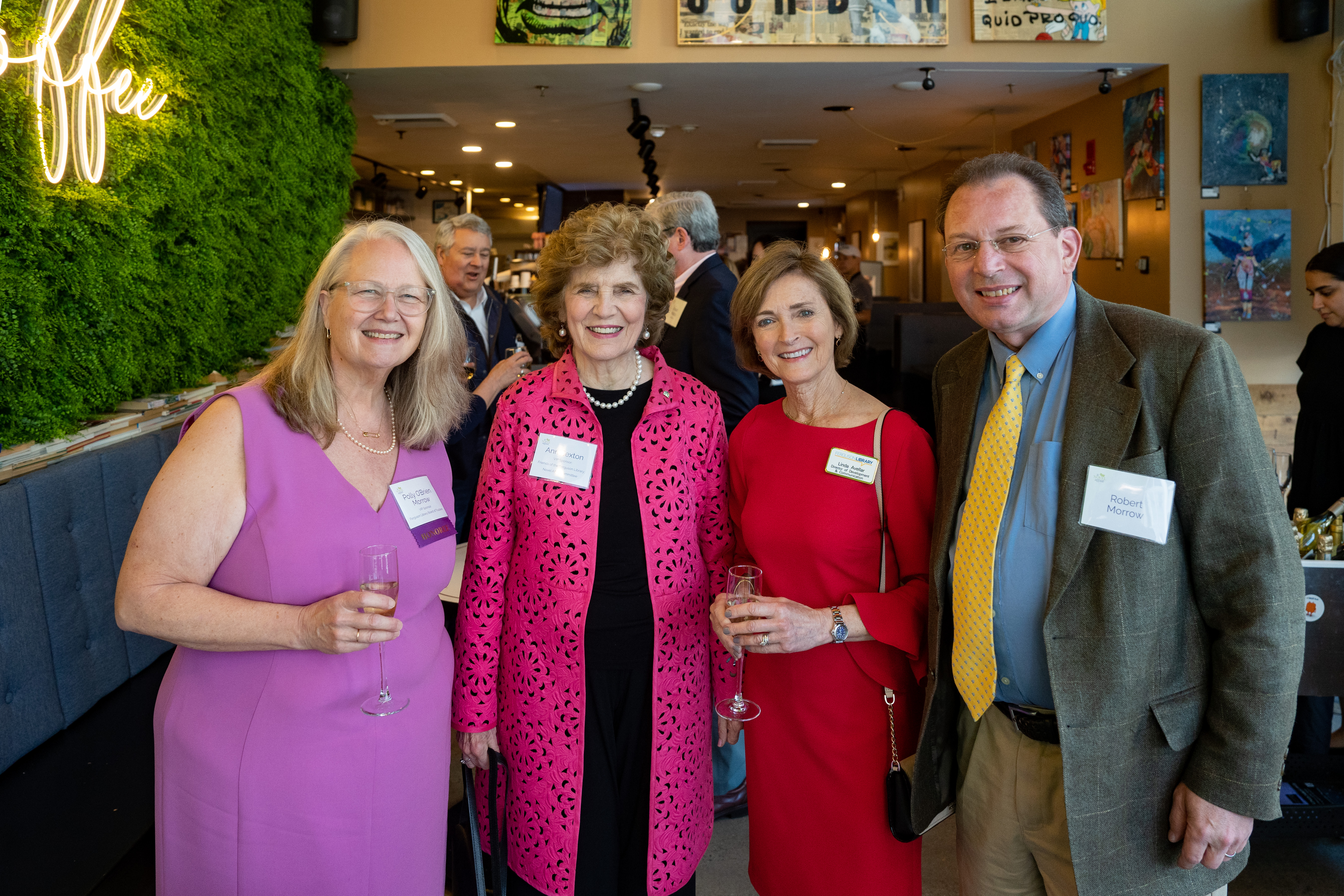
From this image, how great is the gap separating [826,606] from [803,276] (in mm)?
700

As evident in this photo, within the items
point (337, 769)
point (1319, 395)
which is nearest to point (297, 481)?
point (337, 769)

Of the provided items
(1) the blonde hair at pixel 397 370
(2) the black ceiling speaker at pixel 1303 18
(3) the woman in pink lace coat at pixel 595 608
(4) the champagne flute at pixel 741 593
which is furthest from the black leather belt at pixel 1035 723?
(2) the black ceiling speaker at pixel 1303 18

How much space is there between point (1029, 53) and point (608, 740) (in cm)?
627

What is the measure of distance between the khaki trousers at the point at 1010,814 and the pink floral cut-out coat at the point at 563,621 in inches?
22.8

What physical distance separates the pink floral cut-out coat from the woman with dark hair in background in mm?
3025

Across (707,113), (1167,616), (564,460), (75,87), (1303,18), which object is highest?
(707,113)

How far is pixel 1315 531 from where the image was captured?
2.32 m

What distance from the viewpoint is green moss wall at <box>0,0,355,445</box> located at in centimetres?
274

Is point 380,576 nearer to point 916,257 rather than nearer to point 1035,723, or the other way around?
point 1035,723

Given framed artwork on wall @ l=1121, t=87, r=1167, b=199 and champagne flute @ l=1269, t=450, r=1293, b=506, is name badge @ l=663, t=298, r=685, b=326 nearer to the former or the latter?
champagne flute @ l=1269, t=450, r=1293, b=506

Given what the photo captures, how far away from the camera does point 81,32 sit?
3016 mm

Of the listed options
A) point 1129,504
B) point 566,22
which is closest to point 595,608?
point 1129,504

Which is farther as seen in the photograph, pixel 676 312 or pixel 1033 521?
pixel 676 312

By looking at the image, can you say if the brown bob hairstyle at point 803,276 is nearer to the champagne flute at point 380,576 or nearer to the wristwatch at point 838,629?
the wristwatch at point 838,629
